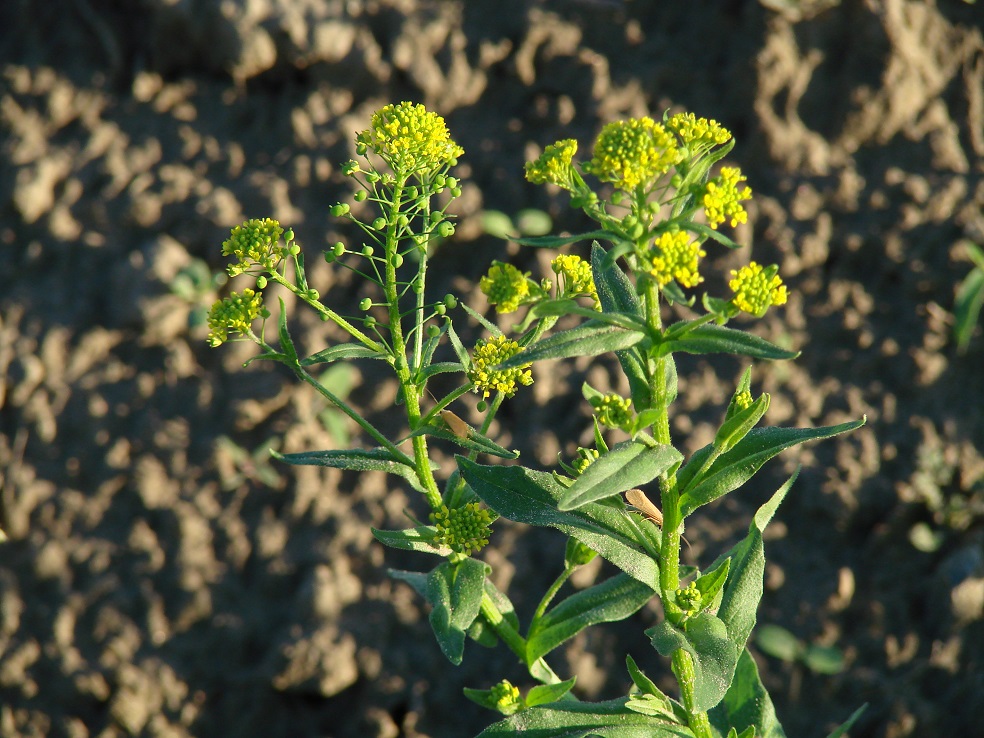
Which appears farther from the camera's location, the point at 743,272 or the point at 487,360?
the point at 487,360

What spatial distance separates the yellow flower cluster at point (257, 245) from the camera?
1991mm

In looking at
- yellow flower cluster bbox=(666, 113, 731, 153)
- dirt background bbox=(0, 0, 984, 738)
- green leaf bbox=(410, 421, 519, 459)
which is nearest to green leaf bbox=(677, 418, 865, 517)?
green leaf bbox=(410, 421, 519, 459)

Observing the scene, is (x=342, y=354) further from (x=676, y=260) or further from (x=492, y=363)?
(x=676, y=260)

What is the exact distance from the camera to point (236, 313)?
79.9 inches

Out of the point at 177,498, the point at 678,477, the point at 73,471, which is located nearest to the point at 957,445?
the point at 678,477

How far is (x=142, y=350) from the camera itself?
4055 mm

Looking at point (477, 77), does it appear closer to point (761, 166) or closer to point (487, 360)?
point (761, 166)

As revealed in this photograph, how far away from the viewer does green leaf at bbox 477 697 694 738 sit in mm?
2070

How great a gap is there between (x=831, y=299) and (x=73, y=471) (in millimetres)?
3144

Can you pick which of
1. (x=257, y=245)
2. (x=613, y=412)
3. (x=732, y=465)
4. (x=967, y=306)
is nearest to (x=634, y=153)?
(x=613, y=412)

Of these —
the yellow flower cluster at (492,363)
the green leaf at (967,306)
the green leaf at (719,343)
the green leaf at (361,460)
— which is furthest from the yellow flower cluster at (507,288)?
the green leaf at (967,306)

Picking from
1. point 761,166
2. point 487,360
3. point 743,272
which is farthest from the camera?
point 761,166

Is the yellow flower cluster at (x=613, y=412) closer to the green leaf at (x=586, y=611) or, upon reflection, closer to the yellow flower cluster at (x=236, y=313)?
the green leaf at (x=586, y=611)

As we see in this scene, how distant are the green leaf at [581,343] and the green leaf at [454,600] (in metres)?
0.58
